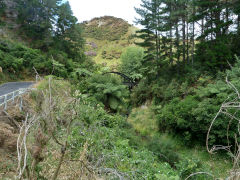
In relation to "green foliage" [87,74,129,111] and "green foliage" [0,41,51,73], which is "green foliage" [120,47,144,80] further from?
"green foliage" [0,41,51,73]

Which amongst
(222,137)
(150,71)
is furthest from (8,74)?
(222,137)

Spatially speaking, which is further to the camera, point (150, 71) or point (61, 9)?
point (61, 9)

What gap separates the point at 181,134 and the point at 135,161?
628 cm

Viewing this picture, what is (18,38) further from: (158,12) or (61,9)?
(158,12)

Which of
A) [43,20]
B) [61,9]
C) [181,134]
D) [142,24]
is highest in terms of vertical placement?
[61,9]

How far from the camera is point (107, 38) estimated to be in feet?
162

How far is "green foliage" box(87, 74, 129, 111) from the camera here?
1098cm

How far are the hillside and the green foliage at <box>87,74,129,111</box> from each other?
25.0 m

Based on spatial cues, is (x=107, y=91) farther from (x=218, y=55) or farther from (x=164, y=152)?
(x=218, y=55)

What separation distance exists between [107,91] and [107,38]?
1675 inches

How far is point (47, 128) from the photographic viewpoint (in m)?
1.30

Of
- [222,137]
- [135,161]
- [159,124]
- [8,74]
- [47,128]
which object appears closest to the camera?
[47,128]

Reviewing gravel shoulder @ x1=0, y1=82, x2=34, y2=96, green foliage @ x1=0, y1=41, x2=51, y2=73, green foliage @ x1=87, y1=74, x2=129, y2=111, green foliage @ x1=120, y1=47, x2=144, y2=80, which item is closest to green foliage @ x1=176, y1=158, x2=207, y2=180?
green foliage @ x1=87, y1=74, x2=129, y2=111

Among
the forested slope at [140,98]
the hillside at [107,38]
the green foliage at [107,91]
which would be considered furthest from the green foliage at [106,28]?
the green foliage at [107,91]
